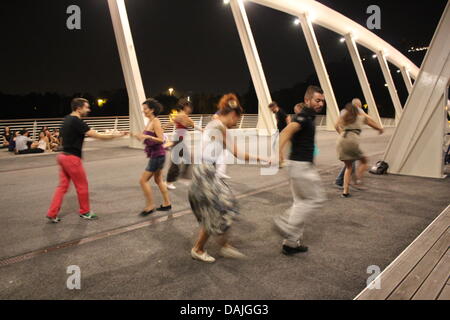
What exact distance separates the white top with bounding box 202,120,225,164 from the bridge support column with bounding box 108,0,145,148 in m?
9.27

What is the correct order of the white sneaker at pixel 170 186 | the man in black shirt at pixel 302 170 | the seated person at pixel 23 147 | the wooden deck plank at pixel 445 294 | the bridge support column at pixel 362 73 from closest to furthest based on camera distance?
the wooden deck plank at pixel 445 294
the man in black shirt at pixel 302 170
the white sneaker at pixel 170 186
the seated person at pixel 23 147
the bridge support column at pixel 362 73

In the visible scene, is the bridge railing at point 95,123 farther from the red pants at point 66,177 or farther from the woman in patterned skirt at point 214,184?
the woman in patterned skirt at point 214,184

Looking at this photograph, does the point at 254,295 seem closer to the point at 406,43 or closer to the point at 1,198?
the point at 1,198

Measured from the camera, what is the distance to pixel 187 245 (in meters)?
3.44

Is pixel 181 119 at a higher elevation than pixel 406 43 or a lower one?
lower

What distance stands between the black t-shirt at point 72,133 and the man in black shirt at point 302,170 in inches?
107

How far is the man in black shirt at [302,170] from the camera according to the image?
122 inches

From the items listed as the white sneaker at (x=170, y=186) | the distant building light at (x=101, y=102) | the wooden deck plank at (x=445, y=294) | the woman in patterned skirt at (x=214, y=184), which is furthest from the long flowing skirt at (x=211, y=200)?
the distant building light at (x=101, y=102)

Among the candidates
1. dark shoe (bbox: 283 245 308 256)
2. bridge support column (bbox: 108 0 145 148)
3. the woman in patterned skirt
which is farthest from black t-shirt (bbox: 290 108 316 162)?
bridge support column (bbox: 108 0 145 148)

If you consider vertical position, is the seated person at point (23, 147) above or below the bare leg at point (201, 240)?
above

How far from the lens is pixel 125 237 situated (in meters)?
3.65

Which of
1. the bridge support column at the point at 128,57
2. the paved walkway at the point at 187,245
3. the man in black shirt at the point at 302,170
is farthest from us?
the bridge support column at the point at 128,57

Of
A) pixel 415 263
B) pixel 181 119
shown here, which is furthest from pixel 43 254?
pixel 415 263
